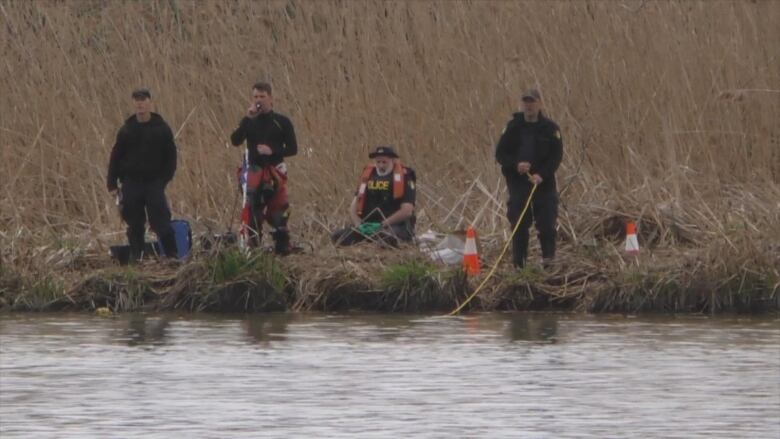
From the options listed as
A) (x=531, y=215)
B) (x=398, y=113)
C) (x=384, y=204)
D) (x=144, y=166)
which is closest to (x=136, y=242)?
(x=144, y=166)

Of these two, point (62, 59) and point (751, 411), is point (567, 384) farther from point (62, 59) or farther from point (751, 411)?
point (62, 59)

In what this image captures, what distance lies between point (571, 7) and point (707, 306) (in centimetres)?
618

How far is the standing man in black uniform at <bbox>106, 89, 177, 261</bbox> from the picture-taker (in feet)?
55.2

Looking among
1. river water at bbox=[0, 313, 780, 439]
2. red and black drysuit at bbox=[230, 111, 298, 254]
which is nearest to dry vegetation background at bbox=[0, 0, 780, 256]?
red and black drysuit at bbox=[230, 111, 298, 254]

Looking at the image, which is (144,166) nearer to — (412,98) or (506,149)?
(506,149)

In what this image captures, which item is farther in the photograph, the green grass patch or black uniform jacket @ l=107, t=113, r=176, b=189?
black uniform jacket @ l=107, t=113, r=176, b=189

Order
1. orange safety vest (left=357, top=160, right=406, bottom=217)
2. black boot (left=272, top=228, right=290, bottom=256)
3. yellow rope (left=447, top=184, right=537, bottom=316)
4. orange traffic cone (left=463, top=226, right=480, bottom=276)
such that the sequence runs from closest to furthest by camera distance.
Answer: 1. yellow rope (left=447, top=184, right=537, bottom=316)
2. orange traffic cone (left=463, top=226, right=480, bottom=276)
3. black boot (left=272, top=228, right=290, bottom=256)
4. orange safety vest (left=357, top=160, right=406, bottom=217)

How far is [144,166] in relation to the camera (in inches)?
662

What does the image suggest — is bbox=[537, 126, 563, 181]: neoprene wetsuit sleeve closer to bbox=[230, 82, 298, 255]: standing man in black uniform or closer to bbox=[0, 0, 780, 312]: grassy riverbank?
bbox=[0, 0, 780, 312]: grassy riverbank

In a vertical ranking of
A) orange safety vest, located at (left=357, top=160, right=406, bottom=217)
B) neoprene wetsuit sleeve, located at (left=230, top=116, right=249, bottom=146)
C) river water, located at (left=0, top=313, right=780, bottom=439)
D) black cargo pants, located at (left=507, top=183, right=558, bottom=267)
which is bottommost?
river water, located at (left=0, top=313, right=780, bottom=439)

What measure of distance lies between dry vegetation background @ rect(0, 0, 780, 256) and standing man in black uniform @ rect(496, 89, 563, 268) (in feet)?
4.59

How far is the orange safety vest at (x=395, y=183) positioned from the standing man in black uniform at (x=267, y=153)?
2.24 ft

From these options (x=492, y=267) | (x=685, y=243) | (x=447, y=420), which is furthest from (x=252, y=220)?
(x=447, y=420)

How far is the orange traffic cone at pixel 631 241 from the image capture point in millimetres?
16366
